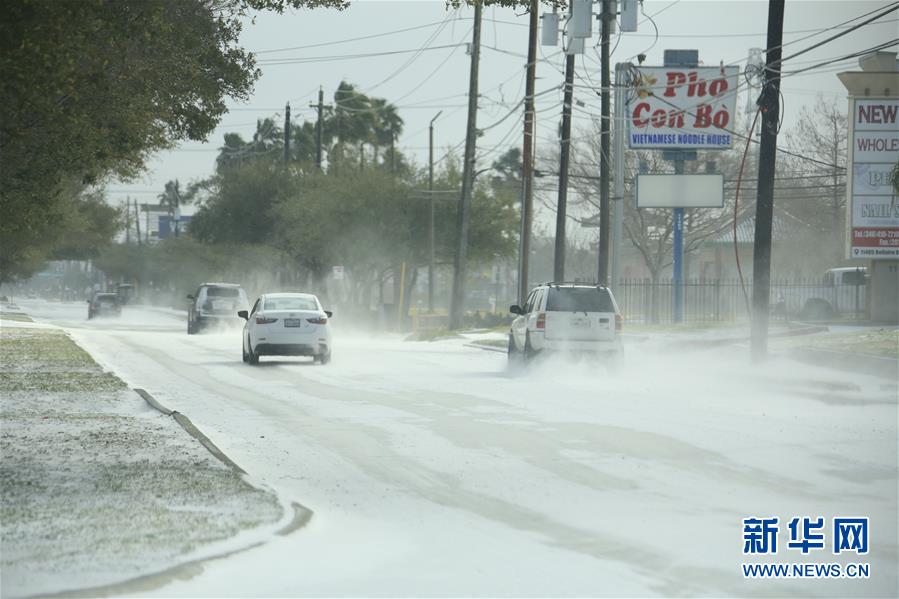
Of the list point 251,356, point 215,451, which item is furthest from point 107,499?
point 251,356

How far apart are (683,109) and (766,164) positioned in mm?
27174

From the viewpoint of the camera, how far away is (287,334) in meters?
30.0

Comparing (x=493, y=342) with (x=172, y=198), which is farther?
(x=172, y=198)

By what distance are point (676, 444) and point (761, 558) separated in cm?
607

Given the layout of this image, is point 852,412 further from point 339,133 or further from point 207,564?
point 339,133

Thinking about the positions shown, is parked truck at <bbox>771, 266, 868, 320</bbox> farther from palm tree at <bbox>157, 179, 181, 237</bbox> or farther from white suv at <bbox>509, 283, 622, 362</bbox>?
palm tree at <bbox>157, 179, 181, 237</bbox>

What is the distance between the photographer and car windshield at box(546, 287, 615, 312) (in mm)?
26906

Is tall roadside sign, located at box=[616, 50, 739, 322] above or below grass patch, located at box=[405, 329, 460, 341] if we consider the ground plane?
above

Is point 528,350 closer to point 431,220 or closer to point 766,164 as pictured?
point 766,164

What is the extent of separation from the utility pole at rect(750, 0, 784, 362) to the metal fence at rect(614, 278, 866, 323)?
25.9 metres

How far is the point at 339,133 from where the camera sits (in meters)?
92.9

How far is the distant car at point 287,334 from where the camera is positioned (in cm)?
2984

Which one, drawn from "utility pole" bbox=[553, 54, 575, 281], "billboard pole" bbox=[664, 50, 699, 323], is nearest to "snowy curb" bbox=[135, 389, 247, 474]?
"utility pole" bbox=[553, 54, 575, 281]

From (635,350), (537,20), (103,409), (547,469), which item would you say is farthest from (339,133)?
(547,469)
